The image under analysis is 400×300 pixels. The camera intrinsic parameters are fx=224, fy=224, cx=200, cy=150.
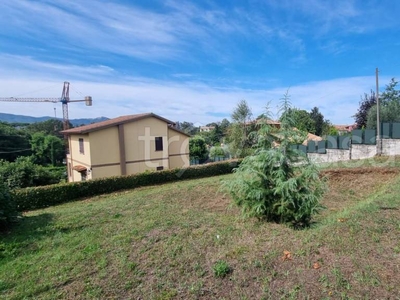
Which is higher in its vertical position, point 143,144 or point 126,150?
point 143,144

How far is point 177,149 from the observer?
20.7m

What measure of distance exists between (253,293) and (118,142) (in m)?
16.1

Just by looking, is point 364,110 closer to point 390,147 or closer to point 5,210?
point 390,147

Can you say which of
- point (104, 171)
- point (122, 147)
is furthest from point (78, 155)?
point (122, 147)

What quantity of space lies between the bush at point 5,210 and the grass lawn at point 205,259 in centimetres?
55

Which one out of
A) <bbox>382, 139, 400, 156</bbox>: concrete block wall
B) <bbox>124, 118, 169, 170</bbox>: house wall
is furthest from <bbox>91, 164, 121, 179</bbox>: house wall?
<bbox>382, 139, 400, 156</bbox>: concrete block wall

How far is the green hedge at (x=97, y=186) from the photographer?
9133 millimetres

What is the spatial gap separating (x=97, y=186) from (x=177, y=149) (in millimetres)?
10373

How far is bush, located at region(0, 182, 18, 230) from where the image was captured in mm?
4757

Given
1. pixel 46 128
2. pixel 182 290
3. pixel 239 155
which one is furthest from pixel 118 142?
pixel 46 128

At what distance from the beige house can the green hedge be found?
546 cm

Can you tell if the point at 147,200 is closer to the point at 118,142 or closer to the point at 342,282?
the point at 342,282

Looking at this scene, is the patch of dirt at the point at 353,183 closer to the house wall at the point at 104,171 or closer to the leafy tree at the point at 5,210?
the leafy tree at the point at 5,210

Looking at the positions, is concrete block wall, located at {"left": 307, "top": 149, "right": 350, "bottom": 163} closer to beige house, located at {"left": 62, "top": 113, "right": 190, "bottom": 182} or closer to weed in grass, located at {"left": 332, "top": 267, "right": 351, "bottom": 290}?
weed in grass, located at {"left": 332, "top": 267, "right": 351, "bottom": 290}
